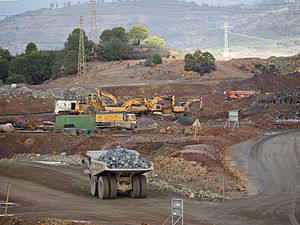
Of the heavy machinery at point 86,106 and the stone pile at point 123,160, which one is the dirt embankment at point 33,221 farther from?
the heavy machinery at point 86,106

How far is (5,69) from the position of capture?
135 meters

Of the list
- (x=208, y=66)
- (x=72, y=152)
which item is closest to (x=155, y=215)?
(x=72, y=152)

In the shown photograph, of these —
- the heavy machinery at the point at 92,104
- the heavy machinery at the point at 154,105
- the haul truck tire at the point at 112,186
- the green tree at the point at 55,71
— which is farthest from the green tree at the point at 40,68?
the haul truck tire at the point at 112,186

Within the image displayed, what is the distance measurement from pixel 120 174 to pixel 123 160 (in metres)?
0.66

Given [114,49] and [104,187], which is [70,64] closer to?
[114,49]

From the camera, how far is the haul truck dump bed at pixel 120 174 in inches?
1272

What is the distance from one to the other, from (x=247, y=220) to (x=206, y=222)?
5.81 ft

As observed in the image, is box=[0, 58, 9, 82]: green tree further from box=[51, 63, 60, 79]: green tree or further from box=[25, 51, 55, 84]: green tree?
box=[51, 63, 60, 79]: green tree

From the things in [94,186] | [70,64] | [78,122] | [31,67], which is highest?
[94,186]

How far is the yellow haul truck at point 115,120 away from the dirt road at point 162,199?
55.0 feet

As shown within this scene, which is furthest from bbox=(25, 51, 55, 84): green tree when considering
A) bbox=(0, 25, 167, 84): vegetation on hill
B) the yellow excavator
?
the yellow excavator

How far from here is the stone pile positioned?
106 feet

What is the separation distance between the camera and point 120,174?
32719 mm

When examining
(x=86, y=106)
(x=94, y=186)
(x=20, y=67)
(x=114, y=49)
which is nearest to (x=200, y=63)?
(x=114, y=49)
